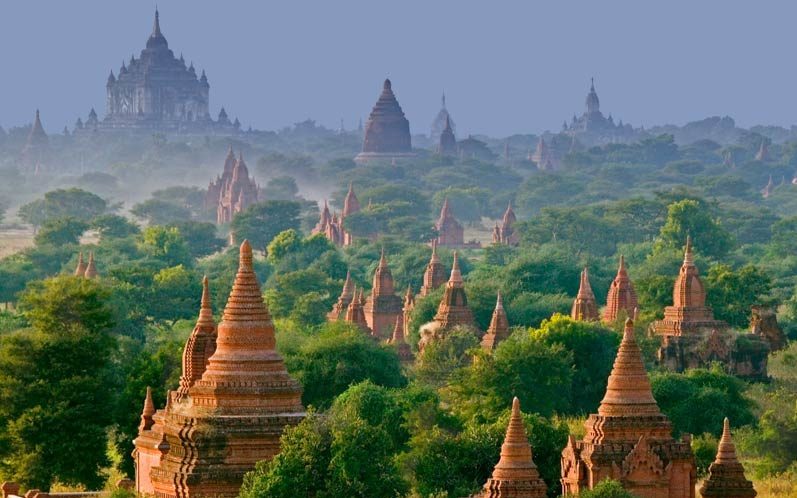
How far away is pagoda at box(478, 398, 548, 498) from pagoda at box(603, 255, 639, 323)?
135ft

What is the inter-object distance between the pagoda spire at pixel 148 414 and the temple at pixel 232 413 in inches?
130

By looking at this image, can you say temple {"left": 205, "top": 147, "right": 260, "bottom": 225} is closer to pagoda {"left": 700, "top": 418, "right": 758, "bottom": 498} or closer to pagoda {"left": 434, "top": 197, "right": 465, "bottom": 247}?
pagoda {"left": 434, "top": 197, "right": 465, "bottom": 247}

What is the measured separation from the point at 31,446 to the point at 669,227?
6827 centimetres

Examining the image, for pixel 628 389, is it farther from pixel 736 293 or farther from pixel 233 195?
pixel 233 195

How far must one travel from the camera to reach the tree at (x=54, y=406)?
55.8 metres

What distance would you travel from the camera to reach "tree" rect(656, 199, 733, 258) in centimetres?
12069

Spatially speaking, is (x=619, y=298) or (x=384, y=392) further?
(x=619, y=298)

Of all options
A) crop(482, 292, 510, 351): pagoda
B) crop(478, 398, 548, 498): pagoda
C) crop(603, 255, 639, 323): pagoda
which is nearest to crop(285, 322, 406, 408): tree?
crop(482, 292, 510, 351): pagoda

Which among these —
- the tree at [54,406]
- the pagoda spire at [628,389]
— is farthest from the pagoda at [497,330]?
the pagoda spire at [628,389]

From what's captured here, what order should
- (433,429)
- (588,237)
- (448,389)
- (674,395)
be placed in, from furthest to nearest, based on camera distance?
(588,237) < (448,389) < (674,395) < (433,429)

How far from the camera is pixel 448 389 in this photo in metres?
68.2

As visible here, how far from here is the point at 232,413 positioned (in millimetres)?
46094

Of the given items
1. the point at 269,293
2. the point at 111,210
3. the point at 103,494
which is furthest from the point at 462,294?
the point at 111,210

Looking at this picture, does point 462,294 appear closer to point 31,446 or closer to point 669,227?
point 31,446
